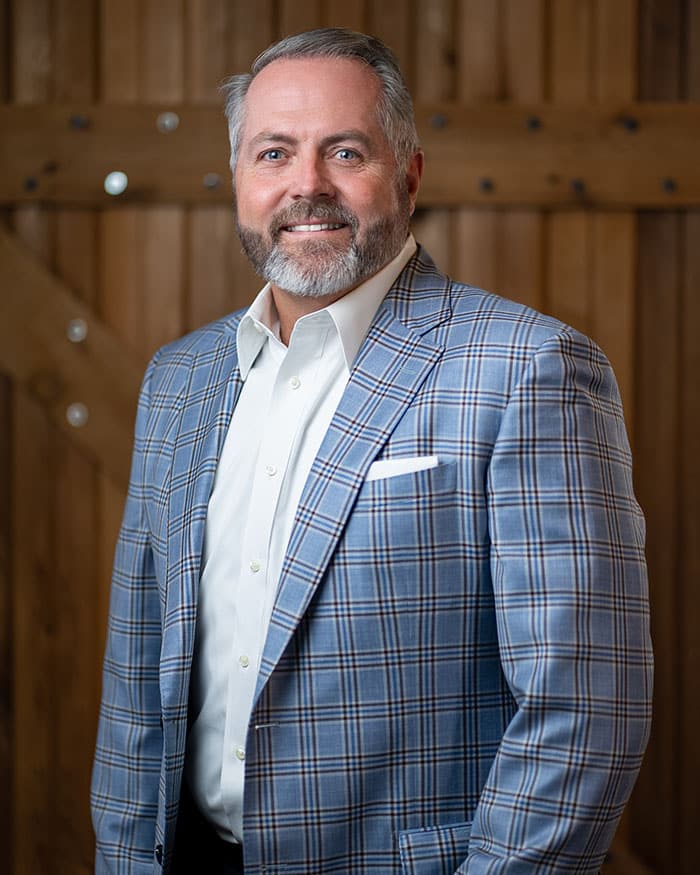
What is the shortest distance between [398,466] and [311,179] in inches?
16.5

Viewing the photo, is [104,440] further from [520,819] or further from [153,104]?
[520,819]

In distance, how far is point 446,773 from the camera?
1218 millimetres

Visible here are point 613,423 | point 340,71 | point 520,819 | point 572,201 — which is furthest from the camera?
point 572,201

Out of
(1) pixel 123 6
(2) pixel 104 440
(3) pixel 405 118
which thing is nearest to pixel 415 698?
(3) pixel 405 118

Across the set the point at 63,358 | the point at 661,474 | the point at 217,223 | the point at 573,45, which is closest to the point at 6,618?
the point at 63,358

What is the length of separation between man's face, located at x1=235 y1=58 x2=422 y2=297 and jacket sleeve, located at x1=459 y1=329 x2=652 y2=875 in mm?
323

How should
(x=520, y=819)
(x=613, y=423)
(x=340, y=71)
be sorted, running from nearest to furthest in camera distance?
1. (x=520, y=819)
2. (x=613, y=423)
3. (x=340, y=71)

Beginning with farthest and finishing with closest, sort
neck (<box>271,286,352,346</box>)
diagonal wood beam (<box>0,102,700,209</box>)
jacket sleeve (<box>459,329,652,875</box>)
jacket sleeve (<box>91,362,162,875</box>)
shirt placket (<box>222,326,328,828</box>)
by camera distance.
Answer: diagonal wood beam (<box>0,102,700,209</box>) → jacket sleeve (<box>91,362,162,875</box>) → neck (<box>271,286,352,346</box>) → shirt placket (<box>222,326,328,828</box>) → jacket sleeve (<box>459,329,652,875</box>)

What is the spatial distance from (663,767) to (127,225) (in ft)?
5.89

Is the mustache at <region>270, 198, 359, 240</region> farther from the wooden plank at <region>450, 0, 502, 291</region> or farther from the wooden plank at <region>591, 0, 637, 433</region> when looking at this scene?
the wooden plank at <region>591, 0, 637, 433</region>

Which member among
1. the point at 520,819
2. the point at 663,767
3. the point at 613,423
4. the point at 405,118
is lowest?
the point at 663,767

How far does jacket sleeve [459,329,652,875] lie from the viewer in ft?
3.67

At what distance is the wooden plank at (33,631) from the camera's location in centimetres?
230

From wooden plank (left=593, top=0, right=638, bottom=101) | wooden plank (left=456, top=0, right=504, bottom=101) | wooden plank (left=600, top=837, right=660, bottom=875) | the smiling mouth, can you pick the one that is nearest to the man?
the smiling mouth
